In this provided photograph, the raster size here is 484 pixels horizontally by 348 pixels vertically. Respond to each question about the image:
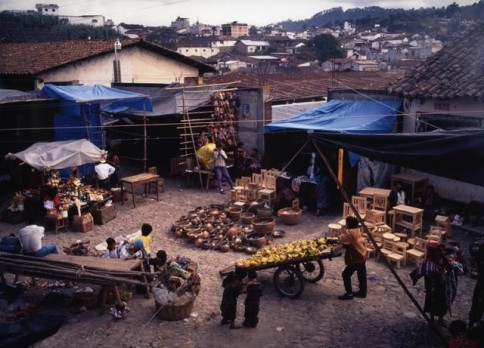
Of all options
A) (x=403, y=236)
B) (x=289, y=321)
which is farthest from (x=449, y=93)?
(x=289, y=321)

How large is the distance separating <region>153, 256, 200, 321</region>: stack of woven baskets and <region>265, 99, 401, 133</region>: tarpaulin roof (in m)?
6.40

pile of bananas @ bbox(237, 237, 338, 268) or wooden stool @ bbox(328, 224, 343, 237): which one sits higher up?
pile of bananas @ bbox(237, 237, 338, 268)

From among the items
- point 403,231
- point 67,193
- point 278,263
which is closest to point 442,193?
point 403,231

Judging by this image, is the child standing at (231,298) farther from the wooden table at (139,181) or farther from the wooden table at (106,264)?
the wooden table at (139,181)

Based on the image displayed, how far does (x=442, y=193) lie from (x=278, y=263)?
21.9 feet

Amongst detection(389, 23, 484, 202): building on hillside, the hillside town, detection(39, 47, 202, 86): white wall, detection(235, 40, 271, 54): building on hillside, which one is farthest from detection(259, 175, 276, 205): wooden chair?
detection(235, 40, 271, 54): building on hillside

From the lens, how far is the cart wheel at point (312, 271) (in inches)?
351

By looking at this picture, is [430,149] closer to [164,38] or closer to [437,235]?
[437,235]

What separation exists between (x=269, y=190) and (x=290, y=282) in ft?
18.2

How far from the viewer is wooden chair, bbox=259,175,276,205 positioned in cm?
1394

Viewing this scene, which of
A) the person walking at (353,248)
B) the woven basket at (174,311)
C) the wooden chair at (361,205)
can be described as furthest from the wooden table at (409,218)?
the woven basket at (174,311)

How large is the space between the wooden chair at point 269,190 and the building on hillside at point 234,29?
3751 inches

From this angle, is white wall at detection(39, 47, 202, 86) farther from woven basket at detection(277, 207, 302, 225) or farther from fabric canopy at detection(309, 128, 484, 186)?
fabric canopy at detection(309, 128, 484, 186)

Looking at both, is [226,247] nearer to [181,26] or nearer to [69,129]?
[69,129]
